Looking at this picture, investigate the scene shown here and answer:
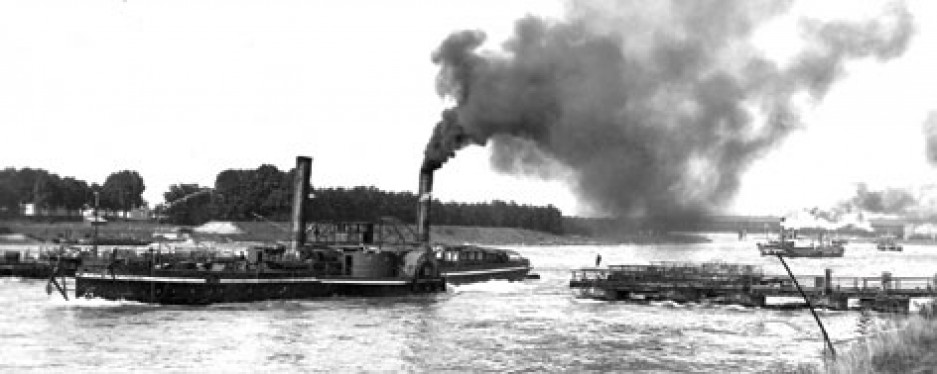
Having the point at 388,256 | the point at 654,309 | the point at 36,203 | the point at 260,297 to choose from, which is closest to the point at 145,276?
the point at 260,297

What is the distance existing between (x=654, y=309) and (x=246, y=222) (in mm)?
129294

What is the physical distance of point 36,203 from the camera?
178 m

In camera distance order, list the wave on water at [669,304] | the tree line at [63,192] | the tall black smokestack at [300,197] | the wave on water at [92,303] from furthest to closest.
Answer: the tree line at [63,192], the tall black smokestack at [300,197], the wave on water at [669,304], the wave on water at [92,303]

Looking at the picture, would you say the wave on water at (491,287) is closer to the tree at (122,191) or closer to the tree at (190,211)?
the tree at (190,211)

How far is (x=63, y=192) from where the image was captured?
183250mm

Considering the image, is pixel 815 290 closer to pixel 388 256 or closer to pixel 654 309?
pixel 654 309

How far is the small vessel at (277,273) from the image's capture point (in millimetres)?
55250

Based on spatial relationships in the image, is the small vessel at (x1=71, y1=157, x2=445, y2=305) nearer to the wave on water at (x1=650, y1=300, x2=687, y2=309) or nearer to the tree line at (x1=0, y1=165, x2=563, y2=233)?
the wave on water at (x1=650, y1=300, x2=687, y2=309)

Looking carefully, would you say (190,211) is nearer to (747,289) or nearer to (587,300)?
(587,300)

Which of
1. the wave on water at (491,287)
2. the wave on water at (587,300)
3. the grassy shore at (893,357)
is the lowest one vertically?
the wave on water at (587,300)

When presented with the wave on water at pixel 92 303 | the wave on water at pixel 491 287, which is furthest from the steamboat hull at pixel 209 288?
the wave on water at pixel 491 287

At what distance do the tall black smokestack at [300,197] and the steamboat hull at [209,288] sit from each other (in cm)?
554

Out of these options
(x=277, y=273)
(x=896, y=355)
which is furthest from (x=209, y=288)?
(x=896, y=355)

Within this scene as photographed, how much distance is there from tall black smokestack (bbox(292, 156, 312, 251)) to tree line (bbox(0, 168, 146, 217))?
113 meters
